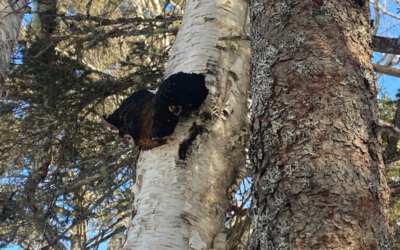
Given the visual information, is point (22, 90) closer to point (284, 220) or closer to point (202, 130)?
point (202, 130)

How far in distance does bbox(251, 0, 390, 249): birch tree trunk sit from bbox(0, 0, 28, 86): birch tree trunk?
2.59m

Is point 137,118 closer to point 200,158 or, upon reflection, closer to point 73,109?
point 200,158

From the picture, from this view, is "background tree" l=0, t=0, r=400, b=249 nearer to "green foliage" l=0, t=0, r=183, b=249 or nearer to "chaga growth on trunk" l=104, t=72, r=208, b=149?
"green foliage" l=0, t=0, r=183, b=249

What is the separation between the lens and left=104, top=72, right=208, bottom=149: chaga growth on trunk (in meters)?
1.44

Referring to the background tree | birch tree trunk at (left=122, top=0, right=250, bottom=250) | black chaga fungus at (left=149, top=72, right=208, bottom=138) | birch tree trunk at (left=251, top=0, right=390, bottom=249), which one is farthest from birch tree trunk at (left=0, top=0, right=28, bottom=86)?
birch tree trunk at (left=251, top=0, right=390, bottom=249)

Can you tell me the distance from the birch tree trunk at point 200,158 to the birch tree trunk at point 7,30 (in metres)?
1.98

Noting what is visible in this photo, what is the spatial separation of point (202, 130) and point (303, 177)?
1.98ft

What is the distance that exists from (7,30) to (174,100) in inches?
105

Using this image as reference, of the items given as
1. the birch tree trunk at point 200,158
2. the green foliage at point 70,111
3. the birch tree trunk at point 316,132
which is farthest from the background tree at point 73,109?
the birch tree trunk at point 316,132

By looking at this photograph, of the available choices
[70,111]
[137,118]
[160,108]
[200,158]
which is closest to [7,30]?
[70,111]

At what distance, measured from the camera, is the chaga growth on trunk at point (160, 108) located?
144 centimetres

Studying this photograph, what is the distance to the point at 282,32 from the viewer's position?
1229 mm

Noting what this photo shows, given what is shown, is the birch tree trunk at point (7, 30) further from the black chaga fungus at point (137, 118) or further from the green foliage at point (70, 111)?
the black chaga fungus at point (137, 118)

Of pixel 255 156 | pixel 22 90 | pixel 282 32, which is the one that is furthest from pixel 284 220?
pixel 22 90
